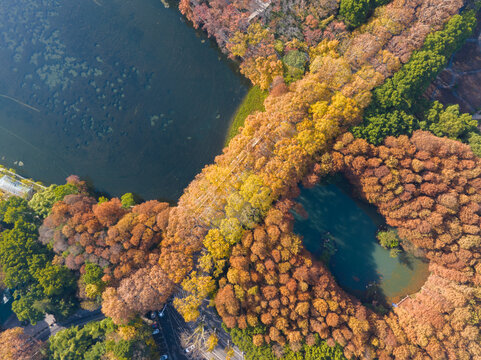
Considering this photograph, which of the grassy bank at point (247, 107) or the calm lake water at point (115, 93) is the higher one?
the grassy bank at point (247, 107)

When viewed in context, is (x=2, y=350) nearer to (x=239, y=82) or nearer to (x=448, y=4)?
(x=239, y=82)

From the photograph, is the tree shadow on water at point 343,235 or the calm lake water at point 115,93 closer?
→ the tree shadow on water at point 343,235

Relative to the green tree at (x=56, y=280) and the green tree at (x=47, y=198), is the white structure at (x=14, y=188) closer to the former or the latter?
the green tree at (x=47, y=198)

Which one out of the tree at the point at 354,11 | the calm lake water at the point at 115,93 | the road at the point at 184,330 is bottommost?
the road at the point at 184,330

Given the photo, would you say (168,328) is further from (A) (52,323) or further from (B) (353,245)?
(B) (353,245)

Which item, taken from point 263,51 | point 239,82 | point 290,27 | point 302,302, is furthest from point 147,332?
point 290,27

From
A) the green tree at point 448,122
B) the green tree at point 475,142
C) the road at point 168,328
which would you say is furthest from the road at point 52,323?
the green tree at point 475,142
